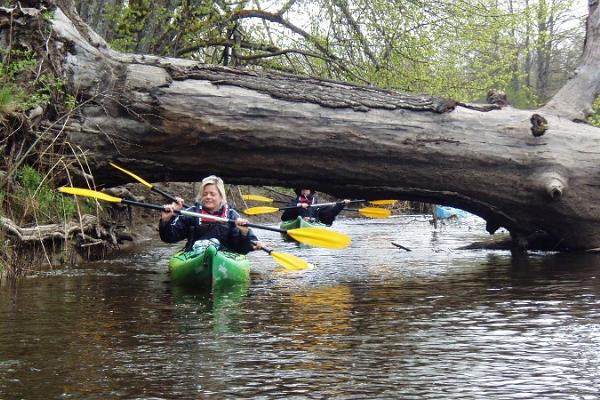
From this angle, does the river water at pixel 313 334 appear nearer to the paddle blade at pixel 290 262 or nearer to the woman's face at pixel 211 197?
the paddle blade at pixel 290 262

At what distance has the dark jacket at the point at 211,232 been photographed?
32.1 ft

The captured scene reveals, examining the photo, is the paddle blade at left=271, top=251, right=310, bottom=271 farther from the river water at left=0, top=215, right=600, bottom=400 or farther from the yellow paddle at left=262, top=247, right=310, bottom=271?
the river water at left=0, top=215, right=600, bottom=400

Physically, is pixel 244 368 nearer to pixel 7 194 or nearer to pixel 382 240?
pixel 7 194

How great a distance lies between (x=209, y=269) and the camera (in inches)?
347

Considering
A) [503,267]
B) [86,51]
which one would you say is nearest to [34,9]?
[86,51]

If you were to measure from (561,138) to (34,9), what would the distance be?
573cm

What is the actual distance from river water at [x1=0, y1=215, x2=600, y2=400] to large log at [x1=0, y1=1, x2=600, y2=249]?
91 cm

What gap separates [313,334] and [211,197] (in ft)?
12.7

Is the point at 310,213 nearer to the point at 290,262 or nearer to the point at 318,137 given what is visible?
the point at 290,262

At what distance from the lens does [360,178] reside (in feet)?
32.3

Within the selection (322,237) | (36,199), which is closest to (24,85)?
(36,199)

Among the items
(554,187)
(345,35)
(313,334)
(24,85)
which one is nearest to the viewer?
(313,334)

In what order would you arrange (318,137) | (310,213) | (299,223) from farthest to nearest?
(310,213), (299,223), (318,137)

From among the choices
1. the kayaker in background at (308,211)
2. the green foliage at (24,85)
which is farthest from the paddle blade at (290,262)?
the kayaker in background at (308,211)
